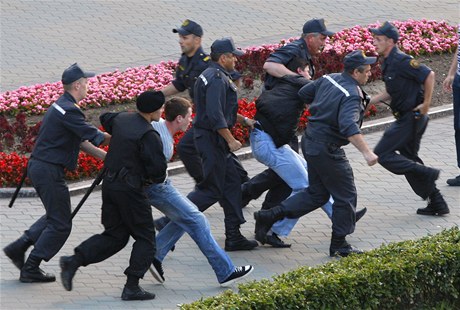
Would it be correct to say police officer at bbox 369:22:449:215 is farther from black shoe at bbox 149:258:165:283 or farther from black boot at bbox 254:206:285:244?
black shoe at bbox 149:258:165:283

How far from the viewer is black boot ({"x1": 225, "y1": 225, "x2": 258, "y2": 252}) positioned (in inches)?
455

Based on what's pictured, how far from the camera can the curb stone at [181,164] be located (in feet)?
42.4

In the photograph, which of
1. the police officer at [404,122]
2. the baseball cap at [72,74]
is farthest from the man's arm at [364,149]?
the baseball cap at [72,74]

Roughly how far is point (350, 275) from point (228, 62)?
8.97 feet

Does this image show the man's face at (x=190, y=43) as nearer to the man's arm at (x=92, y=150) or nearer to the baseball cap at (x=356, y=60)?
the baseball cap at (x=356, y=60)

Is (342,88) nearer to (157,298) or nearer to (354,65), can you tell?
(354,65)

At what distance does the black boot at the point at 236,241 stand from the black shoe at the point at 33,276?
67.5 inches

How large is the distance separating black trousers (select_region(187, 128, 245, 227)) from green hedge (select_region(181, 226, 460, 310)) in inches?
74.0

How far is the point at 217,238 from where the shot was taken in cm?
1196

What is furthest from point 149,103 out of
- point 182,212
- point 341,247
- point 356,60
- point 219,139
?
point 341,247

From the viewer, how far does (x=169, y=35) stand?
19562 millimetres

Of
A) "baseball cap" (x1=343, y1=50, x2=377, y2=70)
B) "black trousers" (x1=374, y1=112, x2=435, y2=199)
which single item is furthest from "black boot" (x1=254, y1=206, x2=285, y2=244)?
"black trousers" (x1=374, y1=112, x2=435, y2=199)

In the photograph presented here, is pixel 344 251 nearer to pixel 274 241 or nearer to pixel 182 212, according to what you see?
pixel 274 241

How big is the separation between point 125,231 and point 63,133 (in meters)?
0.96
